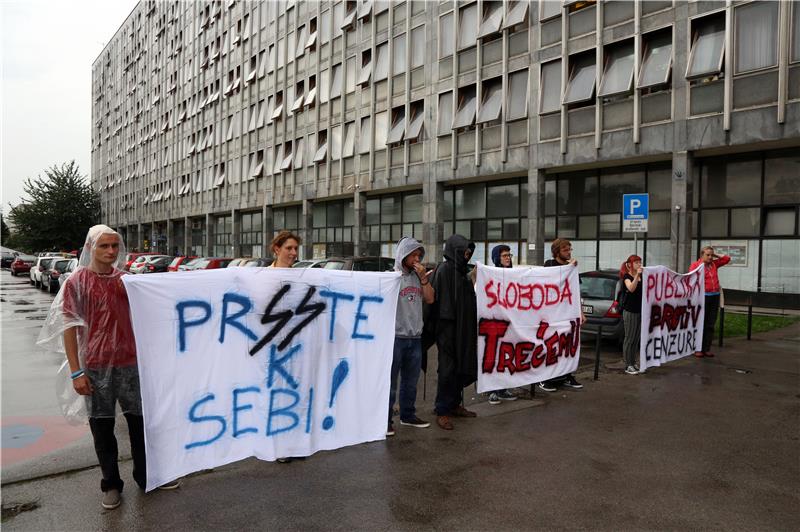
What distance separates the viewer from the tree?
70.5 m

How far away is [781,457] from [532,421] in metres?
2.24

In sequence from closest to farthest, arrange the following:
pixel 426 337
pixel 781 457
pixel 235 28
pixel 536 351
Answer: pixel 781 457 → pixel 426 337 → pixel 536 351 → pixel 235 28

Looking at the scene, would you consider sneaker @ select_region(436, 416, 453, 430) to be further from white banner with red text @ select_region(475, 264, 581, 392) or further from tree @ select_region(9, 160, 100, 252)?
tree @ select_region(9, 160, 100, 252)

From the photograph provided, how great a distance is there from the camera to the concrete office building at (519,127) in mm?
18188

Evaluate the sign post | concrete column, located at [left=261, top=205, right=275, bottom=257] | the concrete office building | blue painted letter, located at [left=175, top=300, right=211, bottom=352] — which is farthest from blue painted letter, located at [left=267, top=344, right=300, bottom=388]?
concrete column, located at [left=261, top=205, right=275, bottom=257]

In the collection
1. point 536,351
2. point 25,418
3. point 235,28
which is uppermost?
point 235,28

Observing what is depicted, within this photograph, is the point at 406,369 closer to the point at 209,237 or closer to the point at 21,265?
the point at 21,265

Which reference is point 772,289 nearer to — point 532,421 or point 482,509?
point 532,421

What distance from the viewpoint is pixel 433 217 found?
27.4 metres

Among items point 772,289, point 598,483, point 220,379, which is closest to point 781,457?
point 598,483

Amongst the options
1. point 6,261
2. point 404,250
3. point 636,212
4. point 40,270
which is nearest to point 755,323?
point 636,212

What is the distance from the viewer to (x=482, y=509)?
13.2ft

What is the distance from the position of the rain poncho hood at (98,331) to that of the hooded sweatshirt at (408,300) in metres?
2.40

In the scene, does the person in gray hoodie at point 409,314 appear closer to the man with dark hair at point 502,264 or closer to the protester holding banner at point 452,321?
the protester holding banner at point 452,321
